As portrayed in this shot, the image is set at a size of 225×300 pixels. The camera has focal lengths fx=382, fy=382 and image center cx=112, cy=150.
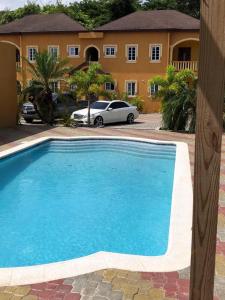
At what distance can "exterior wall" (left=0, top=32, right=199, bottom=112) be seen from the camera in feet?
111

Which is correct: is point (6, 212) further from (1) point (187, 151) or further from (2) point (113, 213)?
(1) point (187, 151)

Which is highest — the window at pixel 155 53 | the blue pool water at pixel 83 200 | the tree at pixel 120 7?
the tree at pixel 120 7

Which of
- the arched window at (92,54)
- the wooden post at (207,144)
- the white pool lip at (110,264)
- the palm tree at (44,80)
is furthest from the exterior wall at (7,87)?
the arched window at (92,54)

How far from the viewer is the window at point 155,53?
34.0 m

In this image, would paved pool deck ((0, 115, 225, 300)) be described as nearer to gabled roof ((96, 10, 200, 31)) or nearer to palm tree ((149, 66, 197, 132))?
palm tree ((149, 66, 197, 132))

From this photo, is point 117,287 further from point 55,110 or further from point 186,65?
point 186,65

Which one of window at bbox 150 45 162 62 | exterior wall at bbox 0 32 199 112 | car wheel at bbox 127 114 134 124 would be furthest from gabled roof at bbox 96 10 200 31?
car wheel at bbox 127 114 134 124

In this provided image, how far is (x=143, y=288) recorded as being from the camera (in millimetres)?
4484

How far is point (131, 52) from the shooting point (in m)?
34.9

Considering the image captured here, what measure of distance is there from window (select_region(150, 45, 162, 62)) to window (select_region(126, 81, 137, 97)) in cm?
273

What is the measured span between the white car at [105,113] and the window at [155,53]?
11332 millimetres

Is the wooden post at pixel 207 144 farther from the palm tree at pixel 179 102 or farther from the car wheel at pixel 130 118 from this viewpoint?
the car wheel at pixel 130 118

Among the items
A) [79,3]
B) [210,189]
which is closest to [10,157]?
[210,189]

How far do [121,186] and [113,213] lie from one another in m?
2.03
